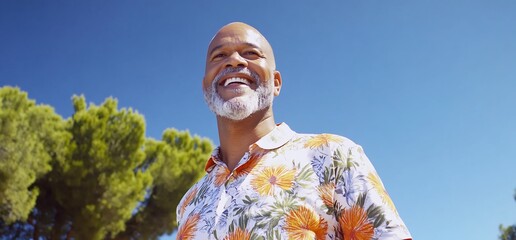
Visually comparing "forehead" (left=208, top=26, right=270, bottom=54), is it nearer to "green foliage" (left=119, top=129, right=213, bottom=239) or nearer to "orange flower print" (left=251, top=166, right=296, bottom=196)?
"orange flower print" (left=251, top=166, right=296, bottom=196)

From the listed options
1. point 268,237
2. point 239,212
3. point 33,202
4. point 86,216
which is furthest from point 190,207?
point 86,216

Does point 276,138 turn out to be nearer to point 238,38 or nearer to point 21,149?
point 238,38

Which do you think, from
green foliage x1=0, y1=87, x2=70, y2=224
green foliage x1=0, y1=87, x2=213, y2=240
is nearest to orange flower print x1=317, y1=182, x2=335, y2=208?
green foliage x1=0, y1=87, x2=70, y2=224

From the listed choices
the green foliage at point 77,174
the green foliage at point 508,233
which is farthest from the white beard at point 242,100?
the green foliage at point 508,233

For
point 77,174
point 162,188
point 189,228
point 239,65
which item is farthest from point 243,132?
point 162,188

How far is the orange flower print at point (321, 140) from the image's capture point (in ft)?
4.25

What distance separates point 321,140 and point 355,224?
273 millimetres

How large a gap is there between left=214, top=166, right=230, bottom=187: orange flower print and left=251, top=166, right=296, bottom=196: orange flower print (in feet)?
0.51

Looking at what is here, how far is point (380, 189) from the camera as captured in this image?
3.83 ft

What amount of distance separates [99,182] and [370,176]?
1213 cm

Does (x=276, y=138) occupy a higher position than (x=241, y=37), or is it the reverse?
(x=241, y=37)

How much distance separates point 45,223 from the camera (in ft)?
42.8

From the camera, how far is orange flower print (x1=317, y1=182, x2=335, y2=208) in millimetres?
1197

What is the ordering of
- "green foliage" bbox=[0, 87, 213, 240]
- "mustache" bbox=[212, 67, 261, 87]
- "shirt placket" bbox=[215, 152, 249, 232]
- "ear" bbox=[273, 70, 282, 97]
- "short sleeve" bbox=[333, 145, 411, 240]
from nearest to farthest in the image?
"short sleeve" bbox=[333, 145, 411, 240] < "shirt placket" bbox=[215, 152, 249, 232] < "mustache" bbox=[212, 67, 261, 87] < "ear" bbox=[273, 70, 282, 97] < "green foliage" bbox=[0, 87, 213, 240]
